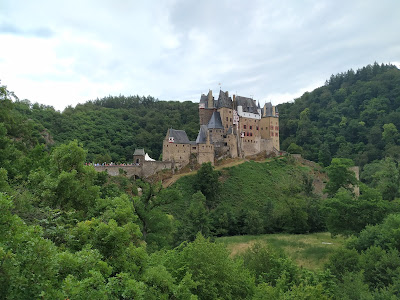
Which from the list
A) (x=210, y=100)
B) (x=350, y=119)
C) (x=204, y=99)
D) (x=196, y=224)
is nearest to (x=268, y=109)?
(x=210, y=100)

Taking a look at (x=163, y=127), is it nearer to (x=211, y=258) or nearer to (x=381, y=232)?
(x=381, y=232)

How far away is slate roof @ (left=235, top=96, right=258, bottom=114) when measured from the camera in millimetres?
65875

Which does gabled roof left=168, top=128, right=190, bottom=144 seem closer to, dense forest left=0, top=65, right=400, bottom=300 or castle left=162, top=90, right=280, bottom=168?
castle left=162, top=90, right=280, bottom=168

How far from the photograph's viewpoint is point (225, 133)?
6109 centimetres

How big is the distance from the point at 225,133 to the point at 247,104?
909cm

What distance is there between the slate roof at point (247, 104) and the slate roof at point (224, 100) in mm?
2105

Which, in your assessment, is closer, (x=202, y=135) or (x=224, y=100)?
(x=202, y=135)

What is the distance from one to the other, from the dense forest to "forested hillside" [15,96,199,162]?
3675mm

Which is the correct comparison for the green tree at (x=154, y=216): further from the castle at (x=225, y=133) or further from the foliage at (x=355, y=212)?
the castle at (x=225, y=133)

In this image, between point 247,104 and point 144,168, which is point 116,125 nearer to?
point 247,104

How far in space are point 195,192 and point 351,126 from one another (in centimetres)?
6151

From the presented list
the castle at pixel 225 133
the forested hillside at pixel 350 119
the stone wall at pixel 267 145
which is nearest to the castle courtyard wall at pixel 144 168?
the castle at pixel 225 133

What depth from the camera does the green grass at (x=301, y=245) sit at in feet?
107

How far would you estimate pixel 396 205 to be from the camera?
33.3 metres
